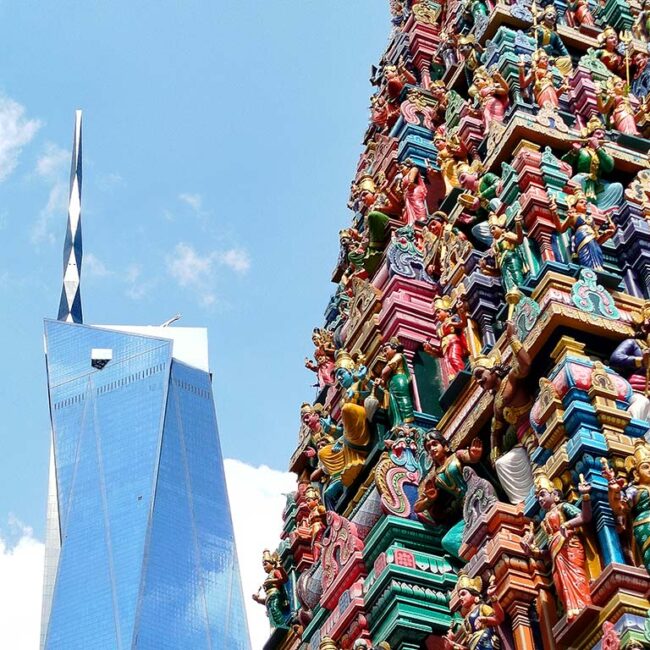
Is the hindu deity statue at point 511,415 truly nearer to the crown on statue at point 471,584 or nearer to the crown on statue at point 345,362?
the crown on statue at point 471,584

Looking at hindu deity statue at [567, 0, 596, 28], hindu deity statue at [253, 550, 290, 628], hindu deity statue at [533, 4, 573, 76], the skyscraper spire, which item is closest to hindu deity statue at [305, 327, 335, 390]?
hindu deity statue at [253, 550, 290, 628]

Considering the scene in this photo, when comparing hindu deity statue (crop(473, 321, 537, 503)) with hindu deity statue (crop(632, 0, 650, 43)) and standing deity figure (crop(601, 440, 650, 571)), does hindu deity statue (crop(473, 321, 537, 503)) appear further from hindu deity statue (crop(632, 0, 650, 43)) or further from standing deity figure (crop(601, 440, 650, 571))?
hindu deity statue (crop(632, 0, 650, 43))

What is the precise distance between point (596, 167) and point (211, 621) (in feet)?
205

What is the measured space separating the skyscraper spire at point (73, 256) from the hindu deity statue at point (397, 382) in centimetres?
7486

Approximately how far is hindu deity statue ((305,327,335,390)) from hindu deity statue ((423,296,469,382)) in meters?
3.93

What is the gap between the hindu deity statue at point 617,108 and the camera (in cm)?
1712

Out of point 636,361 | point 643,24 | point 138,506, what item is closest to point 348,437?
point 636,361

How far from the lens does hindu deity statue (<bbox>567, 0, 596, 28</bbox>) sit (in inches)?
811

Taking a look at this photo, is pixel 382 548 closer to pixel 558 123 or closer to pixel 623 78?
pixel 558 123

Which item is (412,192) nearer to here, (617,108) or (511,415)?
(617,108)

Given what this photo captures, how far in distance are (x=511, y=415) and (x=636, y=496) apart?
98.8 inches

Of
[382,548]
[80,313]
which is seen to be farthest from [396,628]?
[80,313]

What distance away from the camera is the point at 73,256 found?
89.7m

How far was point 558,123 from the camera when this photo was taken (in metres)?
16.4
